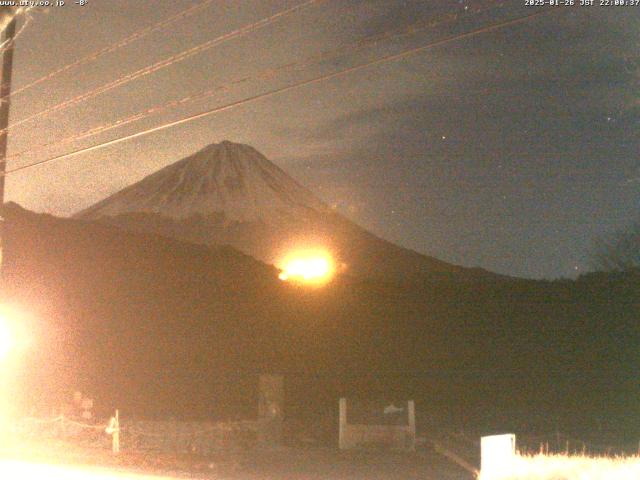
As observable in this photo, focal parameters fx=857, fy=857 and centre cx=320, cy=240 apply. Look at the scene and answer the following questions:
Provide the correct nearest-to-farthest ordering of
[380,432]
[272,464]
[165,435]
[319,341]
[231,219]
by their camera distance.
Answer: [272,464] → [165,435] → [380,432] → [319,341] → [231,219]

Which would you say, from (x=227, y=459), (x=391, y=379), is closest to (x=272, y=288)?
(x=391, y=379)

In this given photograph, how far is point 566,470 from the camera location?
13.9 m

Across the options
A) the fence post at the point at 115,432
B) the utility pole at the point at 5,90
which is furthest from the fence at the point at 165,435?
the utility pole at the point at 5,90

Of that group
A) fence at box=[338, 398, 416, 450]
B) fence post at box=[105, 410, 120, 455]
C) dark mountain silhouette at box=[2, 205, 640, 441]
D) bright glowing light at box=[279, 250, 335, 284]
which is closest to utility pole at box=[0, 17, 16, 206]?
fence post at box=[105, 410, 120, 455]

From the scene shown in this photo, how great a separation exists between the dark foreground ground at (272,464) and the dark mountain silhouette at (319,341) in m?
9.62

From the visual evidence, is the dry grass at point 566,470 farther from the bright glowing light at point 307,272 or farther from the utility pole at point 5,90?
the bright glowing light at point 307,272

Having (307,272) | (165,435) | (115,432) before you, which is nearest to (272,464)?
(165,435)

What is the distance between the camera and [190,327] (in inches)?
1650

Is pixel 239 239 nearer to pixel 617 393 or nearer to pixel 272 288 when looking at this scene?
pixel 272 288

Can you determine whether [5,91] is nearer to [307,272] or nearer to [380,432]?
[380,432]

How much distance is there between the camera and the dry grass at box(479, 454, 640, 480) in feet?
43.0

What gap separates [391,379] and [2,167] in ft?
74.5

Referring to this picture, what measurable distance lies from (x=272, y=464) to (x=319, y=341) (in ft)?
64.0

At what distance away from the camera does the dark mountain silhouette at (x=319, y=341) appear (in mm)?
A: 33500
